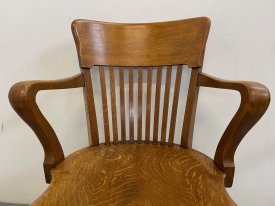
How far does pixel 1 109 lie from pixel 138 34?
0.69 metres

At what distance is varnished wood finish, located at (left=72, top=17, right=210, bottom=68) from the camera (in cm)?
78

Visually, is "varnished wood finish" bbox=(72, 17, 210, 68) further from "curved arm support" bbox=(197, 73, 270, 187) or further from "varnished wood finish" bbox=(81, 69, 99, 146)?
"curved arm support" bbox=(197, 73, 270, 187)

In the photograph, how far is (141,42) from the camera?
0.82 metres

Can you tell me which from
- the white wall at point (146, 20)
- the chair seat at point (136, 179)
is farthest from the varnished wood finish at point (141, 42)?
the chair seat at point (136, 179)

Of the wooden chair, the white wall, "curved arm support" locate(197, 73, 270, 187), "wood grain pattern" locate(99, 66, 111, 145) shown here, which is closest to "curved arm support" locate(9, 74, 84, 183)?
the wooden chair

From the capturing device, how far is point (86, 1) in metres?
0.91

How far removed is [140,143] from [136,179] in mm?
244

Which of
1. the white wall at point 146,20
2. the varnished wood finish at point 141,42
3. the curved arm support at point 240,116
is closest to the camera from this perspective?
the curved arm support at point 240,116

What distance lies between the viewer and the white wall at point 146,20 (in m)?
0.88

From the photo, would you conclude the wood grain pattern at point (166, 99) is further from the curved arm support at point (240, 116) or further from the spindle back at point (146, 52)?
the curved arm support at point (240, 116)

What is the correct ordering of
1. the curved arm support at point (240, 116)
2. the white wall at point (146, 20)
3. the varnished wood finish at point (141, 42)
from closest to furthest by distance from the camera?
the curved arm support at point (240, 116) → the varnished wood finish at point (141, 42) → the white wall at point (146, 20)

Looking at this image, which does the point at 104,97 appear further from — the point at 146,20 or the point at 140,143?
the point at 146,20

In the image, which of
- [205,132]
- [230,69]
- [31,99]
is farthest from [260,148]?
[31,99]

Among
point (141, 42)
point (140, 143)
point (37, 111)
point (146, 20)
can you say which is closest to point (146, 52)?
point (141, 42)
